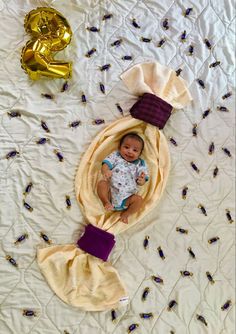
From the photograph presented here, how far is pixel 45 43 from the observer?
1.35 meters

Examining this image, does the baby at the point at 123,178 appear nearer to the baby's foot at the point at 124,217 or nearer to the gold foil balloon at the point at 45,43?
the baby's foot at the point at 124,217

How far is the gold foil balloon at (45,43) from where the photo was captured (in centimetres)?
133

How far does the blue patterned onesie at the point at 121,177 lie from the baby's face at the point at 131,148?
2cm

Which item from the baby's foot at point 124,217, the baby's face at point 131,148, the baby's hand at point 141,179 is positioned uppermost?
the baby's face at point 131,148

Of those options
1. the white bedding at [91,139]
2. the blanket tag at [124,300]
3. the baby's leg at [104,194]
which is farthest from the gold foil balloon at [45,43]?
the blanket tag at [124,300]

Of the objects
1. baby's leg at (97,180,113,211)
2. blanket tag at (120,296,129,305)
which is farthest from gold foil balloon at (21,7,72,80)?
blanket tag at (120,296,129,305)

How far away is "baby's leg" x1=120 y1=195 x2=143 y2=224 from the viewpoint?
1.37 m

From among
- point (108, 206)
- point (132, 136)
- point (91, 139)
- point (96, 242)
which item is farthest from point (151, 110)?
point (96, 242)

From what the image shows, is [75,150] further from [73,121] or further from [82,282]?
[82,282]

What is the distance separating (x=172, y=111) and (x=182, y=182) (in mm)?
239

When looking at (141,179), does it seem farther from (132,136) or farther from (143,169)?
(132,136)

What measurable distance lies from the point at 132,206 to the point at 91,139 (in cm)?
24

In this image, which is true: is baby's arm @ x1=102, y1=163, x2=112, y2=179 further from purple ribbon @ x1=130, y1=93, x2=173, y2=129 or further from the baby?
purple ribbon @ x1=130, y1=93, x2=173, y2=129

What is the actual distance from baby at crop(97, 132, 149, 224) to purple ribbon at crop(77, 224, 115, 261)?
7cm
